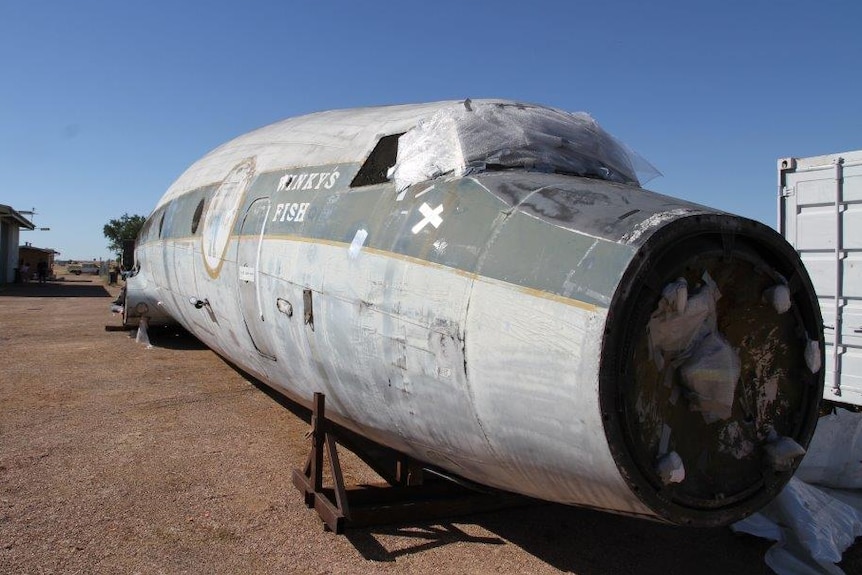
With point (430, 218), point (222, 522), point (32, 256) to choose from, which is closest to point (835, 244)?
point (430, 218)

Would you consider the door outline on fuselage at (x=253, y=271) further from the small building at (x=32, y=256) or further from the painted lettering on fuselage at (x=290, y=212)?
the small building at (x=32, y=256)

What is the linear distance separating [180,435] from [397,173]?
14.0 ft

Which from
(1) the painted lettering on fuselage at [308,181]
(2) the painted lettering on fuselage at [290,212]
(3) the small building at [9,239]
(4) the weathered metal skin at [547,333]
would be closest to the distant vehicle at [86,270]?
(3) the small building at [9,239]

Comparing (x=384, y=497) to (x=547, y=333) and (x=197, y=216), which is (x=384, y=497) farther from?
(x=197, y=216)

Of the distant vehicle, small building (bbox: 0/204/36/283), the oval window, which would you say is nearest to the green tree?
the distant vehicle

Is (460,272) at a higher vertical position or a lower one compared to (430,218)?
lower

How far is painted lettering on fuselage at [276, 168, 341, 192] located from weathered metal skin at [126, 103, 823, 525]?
0.54 feet

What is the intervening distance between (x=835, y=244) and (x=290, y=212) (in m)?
6.30

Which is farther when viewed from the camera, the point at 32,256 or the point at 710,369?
the point at 32,256

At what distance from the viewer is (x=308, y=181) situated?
5137 millimetres

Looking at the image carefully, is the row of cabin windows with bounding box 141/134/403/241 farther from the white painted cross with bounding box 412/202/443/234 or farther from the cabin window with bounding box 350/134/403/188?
the white painted cross with bounding box 412/202/443/234

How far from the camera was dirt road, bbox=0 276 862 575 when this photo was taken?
4238mm

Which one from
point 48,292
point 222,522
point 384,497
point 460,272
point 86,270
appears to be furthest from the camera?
point 86,270

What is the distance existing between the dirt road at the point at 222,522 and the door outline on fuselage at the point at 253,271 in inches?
51.4
